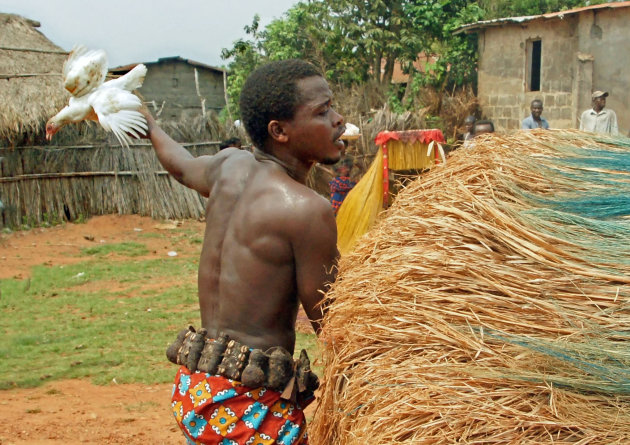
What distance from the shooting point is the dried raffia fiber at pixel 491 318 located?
1454mm

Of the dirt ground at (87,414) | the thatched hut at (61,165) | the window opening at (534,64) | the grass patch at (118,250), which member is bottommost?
the grass patch at (118,250)

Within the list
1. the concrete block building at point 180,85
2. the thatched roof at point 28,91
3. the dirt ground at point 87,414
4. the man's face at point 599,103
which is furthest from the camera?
the concrete block building at point 180,85

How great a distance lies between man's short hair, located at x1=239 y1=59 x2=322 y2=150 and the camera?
81.2 inches

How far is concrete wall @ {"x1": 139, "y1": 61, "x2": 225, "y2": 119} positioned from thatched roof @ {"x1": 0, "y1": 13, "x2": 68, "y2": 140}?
10.4 metres

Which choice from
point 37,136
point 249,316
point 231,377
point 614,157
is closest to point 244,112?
point 249,316

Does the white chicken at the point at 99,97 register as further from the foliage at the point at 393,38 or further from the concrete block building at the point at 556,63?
the foliage at the point at 393,38

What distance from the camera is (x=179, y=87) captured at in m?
25.5

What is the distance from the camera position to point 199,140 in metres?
15.0

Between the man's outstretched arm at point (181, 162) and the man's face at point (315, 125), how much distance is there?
1.45 feet

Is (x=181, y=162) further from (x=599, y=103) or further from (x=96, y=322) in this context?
(x=599, y=103)

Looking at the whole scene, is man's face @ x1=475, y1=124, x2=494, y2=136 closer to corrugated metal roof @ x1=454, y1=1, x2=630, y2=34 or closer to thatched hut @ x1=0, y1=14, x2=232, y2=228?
corrugated metal roof @ x1=454, y1=1, x2=630, y2=34

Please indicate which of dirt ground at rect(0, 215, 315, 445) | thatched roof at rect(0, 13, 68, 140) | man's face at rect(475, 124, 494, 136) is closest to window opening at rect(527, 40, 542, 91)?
man's face at rect(475, 124, 494, 136)

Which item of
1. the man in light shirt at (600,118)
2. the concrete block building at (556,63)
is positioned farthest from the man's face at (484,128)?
the concrete block building at (556,63)

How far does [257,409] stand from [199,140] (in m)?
13.4
